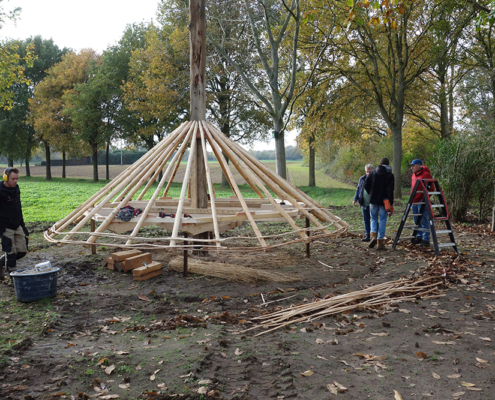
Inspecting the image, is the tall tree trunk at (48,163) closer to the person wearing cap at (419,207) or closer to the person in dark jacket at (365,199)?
the person in dark jacket at (365,199)

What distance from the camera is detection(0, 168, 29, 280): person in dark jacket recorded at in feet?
18.2

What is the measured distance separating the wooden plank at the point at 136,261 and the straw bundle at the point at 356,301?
2695 mm

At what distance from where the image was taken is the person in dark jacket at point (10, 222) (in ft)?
18.2

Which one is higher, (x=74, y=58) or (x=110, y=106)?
(x=74, y=58)

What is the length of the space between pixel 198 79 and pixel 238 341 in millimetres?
4846

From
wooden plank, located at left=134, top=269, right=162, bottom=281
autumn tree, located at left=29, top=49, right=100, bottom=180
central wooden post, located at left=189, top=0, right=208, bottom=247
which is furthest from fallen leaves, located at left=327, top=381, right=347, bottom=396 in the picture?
autumn tree, located at left=29, top=49, right=100, bottom=180

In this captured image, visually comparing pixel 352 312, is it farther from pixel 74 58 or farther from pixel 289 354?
pixel 74 58

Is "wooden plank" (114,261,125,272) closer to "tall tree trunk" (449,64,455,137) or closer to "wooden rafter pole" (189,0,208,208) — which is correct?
"wooden rafter pole" (189,0,208,208)

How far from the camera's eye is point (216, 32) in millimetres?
13805

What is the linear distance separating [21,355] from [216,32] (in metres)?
13.0

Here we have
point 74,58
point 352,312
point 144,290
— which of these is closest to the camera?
point 352,312

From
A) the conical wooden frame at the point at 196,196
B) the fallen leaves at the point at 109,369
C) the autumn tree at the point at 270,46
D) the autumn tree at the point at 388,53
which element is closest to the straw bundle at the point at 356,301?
the conical wooden frame at the point at 196,196

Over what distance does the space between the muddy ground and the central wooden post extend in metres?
1.45

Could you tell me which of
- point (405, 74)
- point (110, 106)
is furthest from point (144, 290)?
point (110, 106)
